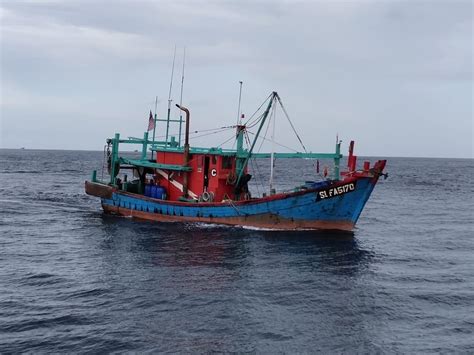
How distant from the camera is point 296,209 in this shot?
28578 mm

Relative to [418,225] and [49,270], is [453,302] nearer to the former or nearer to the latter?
[49,270]

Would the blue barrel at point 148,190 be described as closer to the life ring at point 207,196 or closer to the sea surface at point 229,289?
the sea surface at point 229,289

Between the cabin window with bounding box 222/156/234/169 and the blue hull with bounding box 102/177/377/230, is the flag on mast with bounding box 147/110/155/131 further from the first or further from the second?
the cabin window with bounding box 222/156/234/169

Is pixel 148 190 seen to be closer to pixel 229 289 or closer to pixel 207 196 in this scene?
pixel 207 196

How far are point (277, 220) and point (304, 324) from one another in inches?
538

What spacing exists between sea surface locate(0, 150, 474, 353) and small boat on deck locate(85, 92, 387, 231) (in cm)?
93

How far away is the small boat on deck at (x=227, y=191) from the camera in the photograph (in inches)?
1090

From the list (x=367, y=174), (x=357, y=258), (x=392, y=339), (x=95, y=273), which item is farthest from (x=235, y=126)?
(x=392, y=339)

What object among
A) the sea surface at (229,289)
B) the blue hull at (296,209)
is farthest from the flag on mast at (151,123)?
the sea surface at (229,289)

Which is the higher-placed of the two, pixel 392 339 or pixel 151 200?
pixel 151 200

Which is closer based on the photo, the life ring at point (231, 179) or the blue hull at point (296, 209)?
the blue hull at point (296, 209)

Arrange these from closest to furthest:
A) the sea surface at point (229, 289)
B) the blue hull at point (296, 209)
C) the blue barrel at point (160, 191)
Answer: the sea surface at point (229, 289), the blue hull at point (296, 209), the blue barrel at point (160, 191)

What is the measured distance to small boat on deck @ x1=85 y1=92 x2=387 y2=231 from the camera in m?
27.7

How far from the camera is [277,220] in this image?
2895cm
